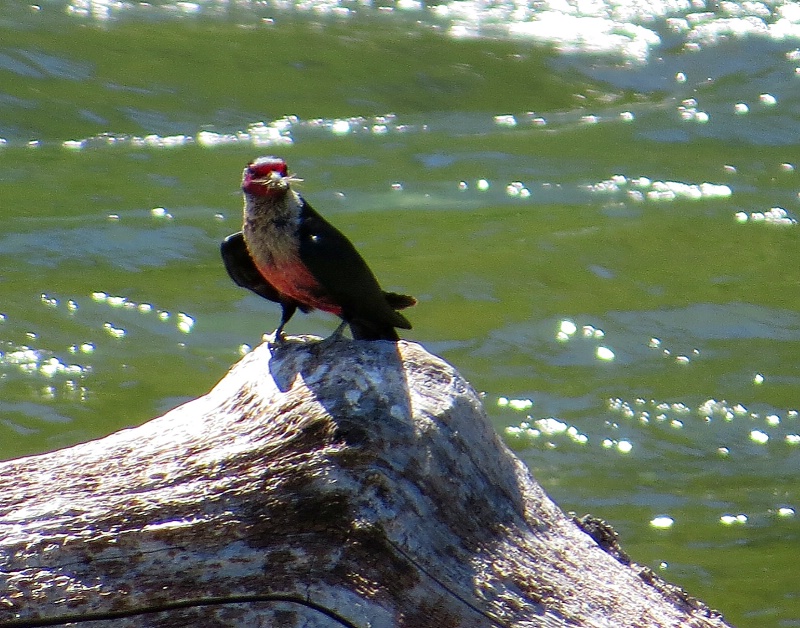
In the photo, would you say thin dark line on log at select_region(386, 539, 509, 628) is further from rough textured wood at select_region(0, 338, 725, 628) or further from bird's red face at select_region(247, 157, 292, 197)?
bird's red face at select_region(247, 157, 292, 197)

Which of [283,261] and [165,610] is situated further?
[283,261]

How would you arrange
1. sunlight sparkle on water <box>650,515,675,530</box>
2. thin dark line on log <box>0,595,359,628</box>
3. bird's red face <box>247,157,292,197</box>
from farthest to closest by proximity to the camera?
sunlight sparkle on water <box>650,515,675,530</box> → bird's red face <box>247,157,292,197</box> → thin dark line on log <box>0,595,359,628</box>

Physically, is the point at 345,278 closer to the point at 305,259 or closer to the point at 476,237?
the point at 305,259

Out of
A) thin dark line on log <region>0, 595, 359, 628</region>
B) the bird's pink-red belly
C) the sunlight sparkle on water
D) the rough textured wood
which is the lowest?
the sunlight sparkle on water

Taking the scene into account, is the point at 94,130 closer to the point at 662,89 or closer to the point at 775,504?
the point at 662,89

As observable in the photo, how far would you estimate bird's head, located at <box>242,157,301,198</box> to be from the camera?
14.9 feet

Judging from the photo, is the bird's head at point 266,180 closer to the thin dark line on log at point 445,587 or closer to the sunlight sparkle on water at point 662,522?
the thin dark line on log at point 445,587

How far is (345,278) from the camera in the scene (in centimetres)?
439

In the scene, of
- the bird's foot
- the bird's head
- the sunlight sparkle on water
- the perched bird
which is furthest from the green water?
the bird's head

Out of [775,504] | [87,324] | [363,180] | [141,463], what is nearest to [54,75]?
[363,180]

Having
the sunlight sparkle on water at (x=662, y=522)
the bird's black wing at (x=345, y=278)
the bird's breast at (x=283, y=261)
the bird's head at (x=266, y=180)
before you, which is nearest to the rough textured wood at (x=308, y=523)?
the bird's black wing at (x=345, y=278)

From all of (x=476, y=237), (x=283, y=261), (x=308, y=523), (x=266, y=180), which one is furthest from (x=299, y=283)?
(x=476, y=237)

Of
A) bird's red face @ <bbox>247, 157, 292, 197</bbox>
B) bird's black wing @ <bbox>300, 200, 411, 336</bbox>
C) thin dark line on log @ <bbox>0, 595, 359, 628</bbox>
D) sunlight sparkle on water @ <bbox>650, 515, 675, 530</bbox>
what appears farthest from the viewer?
sunlight sparkle on water @ <bbox>650, 515, 675, 530</bbox>

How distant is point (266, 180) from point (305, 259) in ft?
1.15
